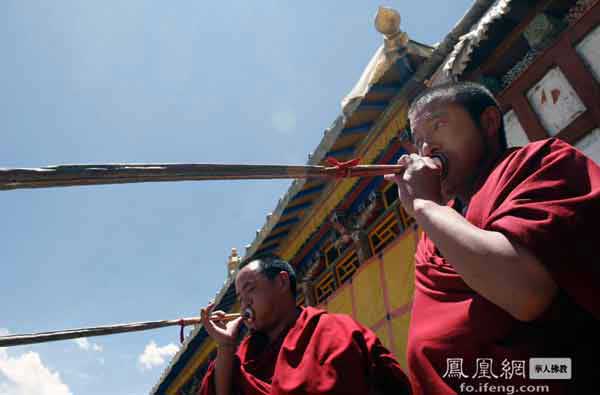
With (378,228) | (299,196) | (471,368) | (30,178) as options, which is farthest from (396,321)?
(30,178)

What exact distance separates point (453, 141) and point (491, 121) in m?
0.19

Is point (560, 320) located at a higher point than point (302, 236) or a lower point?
lower

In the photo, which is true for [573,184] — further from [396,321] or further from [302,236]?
[302,236]

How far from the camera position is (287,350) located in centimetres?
192

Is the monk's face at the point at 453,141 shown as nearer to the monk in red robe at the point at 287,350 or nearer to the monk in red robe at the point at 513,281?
the monk in red robe at the point at 513,281

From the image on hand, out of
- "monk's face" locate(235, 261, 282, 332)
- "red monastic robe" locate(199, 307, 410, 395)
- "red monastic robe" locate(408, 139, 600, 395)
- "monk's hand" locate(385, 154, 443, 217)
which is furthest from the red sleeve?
"monk's face" locate(235, 261, 282, 332)

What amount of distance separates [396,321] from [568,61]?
8.32 feet

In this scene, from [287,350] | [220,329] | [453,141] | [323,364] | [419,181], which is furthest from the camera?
[220,329]

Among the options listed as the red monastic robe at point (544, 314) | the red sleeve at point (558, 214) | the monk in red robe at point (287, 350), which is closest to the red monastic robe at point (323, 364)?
the monk in red robe at point (287, 350)

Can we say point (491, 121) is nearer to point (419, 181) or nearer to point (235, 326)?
point (419, 181)

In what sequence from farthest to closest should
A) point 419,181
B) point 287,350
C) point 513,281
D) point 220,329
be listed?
point 220,329
point 287,350
point 419,181
point 513,281

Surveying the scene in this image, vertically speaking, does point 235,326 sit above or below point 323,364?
above

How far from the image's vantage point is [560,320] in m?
0.91

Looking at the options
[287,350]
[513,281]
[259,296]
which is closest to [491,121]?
[513,281]
